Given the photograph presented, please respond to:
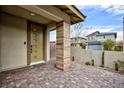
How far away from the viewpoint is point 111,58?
20.3ft

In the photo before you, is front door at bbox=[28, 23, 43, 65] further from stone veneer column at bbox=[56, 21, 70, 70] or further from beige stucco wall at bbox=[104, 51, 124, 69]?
beige stucco wall at bbox=[104, 51, 124, 69]

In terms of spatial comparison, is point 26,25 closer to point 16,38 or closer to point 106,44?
point 16,38

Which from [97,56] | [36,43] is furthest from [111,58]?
[36,43]

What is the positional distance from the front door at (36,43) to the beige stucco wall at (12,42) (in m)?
0.38

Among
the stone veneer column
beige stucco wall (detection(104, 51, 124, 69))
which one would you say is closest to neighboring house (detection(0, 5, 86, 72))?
the stone veneer column

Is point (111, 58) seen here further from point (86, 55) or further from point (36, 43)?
point (36, 43)

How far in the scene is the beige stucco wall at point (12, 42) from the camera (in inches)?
163

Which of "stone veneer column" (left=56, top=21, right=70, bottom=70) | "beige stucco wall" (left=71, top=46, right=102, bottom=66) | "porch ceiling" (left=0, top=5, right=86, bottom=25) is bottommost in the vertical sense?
"beige stucco wall" (left=71, top=46, right=102, bottom=66)

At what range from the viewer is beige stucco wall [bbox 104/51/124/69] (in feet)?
18.8

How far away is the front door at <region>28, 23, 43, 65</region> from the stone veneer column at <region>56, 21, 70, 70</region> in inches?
57.3

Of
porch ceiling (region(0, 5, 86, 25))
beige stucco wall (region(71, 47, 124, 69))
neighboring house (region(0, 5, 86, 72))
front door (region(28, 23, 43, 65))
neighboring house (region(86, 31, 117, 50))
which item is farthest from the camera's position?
neighboring house (region(86, 31, 117, 50))

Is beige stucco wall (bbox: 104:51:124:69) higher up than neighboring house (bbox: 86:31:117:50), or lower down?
lower down

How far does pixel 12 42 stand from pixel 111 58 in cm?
487
